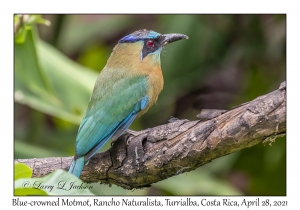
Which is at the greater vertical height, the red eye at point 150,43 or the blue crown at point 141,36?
the blue crown at point 141,36

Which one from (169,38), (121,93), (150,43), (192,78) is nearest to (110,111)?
(121,93)

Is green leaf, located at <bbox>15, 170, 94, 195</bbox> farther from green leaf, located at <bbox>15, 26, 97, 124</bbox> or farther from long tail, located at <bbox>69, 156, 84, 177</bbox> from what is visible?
green leaf, located at <bbox>15, 26, 97, 124</bbox>

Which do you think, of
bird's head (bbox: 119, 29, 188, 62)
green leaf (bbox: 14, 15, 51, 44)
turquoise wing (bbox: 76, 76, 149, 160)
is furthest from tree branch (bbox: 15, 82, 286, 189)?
green leaf (bbox: 14, 15, 51, 44)

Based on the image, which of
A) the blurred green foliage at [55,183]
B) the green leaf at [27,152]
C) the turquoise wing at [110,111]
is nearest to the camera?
the blurred green foliage at [55,183]

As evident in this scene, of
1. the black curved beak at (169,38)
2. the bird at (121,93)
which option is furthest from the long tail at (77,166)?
the black curved beak at (169,38)

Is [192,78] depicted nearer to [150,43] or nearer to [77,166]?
[150,43]

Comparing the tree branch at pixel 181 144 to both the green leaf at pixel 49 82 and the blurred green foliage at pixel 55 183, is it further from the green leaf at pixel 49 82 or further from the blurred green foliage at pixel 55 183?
the green leaf at pixel 49 82
